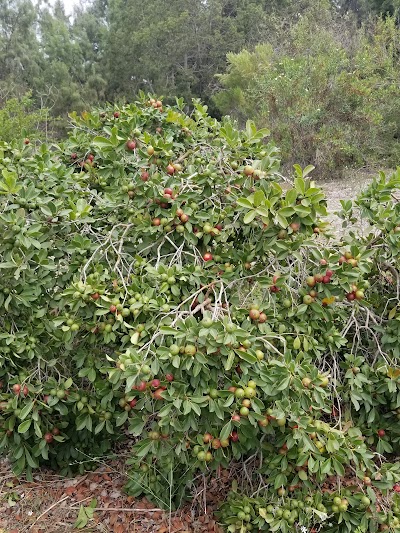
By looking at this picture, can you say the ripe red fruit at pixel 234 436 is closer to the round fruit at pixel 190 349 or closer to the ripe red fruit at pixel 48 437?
the round fruit at pixel 190 349

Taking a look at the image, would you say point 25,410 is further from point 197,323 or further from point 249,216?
point 249,216

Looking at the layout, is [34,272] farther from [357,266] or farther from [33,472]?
[357,266]

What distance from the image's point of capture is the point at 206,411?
1.82 metres

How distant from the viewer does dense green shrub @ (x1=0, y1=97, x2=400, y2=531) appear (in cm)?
180

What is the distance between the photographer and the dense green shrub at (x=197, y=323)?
5.90 ft

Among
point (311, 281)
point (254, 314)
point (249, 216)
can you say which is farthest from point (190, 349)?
point (311, 281)

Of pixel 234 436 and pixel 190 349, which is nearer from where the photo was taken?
pixel 190 349

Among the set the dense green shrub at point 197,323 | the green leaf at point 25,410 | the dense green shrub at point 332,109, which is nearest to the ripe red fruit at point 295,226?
the dense green shrub at point 197,323

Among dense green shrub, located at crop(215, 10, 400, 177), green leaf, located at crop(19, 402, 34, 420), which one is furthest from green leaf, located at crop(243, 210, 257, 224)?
dense green shrub, located at crop(215, 10, 400, 177)

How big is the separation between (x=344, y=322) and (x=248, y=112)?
463 inches

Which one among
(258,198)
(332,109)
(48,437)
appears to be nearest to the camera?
(258,198)

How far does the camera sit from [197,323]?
179cm

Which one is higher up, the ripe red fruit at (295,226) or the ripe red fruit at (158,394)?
the ripe red fruit at (295,226)

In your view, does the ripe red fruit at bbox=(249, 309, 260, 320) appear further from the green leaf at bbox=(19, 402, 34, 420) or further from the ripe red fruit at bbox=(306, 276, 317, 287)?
the green leaf at bbox=(19, 402, 34, 420)
